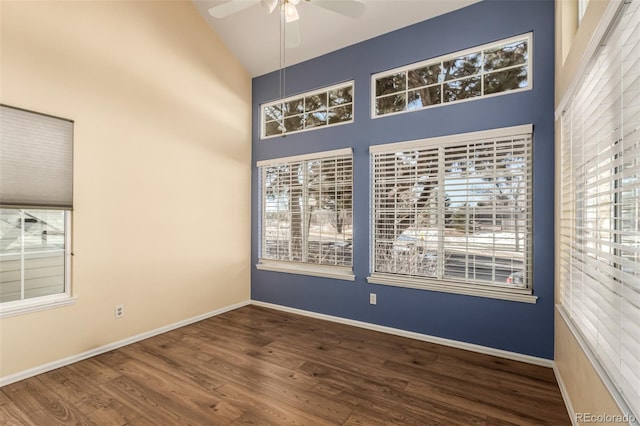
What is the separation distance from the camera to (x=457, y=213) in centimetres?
327

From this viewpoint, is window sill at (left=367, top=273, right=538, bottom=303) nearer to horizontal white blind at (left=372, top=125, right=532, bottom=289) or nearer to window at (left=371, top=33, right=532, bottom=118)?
horizontal white blind at (left=372, top=125, right=532, bottom=289)

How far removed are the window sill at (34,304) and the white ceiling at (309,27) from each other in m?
3.61

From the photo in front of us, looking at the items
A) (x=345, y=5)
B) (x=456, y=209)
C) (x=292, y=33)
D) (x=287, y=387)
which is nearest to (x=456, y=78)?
(x=456, y=209)

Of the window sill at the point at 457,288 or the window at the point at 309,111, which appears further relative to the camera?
the window at the point at 309,111

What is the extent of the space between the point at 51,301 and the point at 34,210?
2.68ft

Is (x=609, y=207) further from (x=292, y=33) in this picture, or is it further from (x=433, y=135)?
(x=292, y=33)

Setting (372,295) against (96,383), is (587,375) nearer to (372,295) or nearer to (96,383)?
(372,295)

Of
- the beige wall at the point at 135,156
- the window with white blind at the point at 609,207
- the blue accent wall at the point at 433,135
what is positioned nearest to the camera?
the window with white blind at the point at 609,207

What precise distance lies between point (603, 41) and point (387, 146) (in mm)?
2202

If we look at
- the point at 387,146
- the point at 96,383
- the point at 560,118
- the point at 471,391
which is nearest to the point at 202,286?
the point at 96,383

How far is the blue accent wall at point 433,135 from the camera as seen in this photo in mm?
2861

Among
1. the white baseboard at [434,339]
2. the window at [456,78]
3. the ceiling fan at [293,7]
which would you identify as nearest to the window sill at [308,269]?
the white baseboard at [434,339]

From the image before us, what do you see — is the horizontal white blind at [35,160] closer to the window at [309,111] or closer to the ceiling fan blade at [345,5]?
the window at [309,111]

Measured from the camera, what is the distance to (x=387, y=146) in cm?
367
